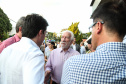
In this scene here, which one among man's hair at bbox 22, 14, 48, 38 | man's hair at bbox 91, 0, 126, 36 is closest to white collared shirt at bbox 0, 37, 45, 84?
man's hair at bbox 22, 14, 48, 38

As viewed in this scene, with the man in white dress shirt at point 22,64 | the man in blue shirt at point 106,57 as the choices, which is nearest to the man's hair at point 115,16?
the man in blue shirt at point 106,57

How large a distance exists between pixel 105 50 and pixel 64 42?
6.60 feet

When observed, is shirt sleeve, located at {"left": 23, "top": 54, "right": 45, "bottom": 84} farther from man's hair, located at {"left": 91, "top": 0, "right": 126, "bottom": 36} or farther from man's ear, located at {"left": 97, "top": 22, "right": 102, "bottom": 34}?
man's hair, located at {"left": 91, "top": 0, "right": 126, "bottom": 36}

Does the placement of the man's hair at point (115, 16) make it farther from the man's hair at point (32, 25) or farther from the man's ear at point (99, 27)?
the man's hair at point (32, 25)

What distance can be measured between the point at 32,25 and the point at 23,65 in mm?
546

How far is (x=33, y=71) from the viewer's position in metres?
1.10

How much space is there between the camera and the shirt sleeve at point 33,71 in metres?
1.08

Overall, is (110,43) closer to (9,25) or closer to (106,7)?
(106,7)

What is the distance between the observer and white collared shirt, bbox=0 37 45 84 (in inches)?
43.3

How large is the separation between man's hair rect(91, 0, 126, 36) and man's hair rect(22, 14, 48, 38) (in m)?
0.82

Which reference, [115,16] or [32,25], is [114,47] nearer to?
[115,16]

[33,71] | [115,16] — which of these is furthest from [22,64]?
[115,16]

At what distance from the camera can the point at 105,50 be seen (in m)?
0.94

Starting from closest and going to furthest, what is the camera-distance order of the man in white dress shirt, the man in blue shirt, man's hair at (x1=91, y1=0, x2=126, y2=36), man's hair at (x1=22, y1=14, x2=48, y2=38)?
1. the man in blue shirt
2. man's hair at (x1=91, y1=0, x2=126, y2=36)
3. the man in white dress shirt
4. man's hair at (x1=22, y1=14, x2=48, y2=38)
